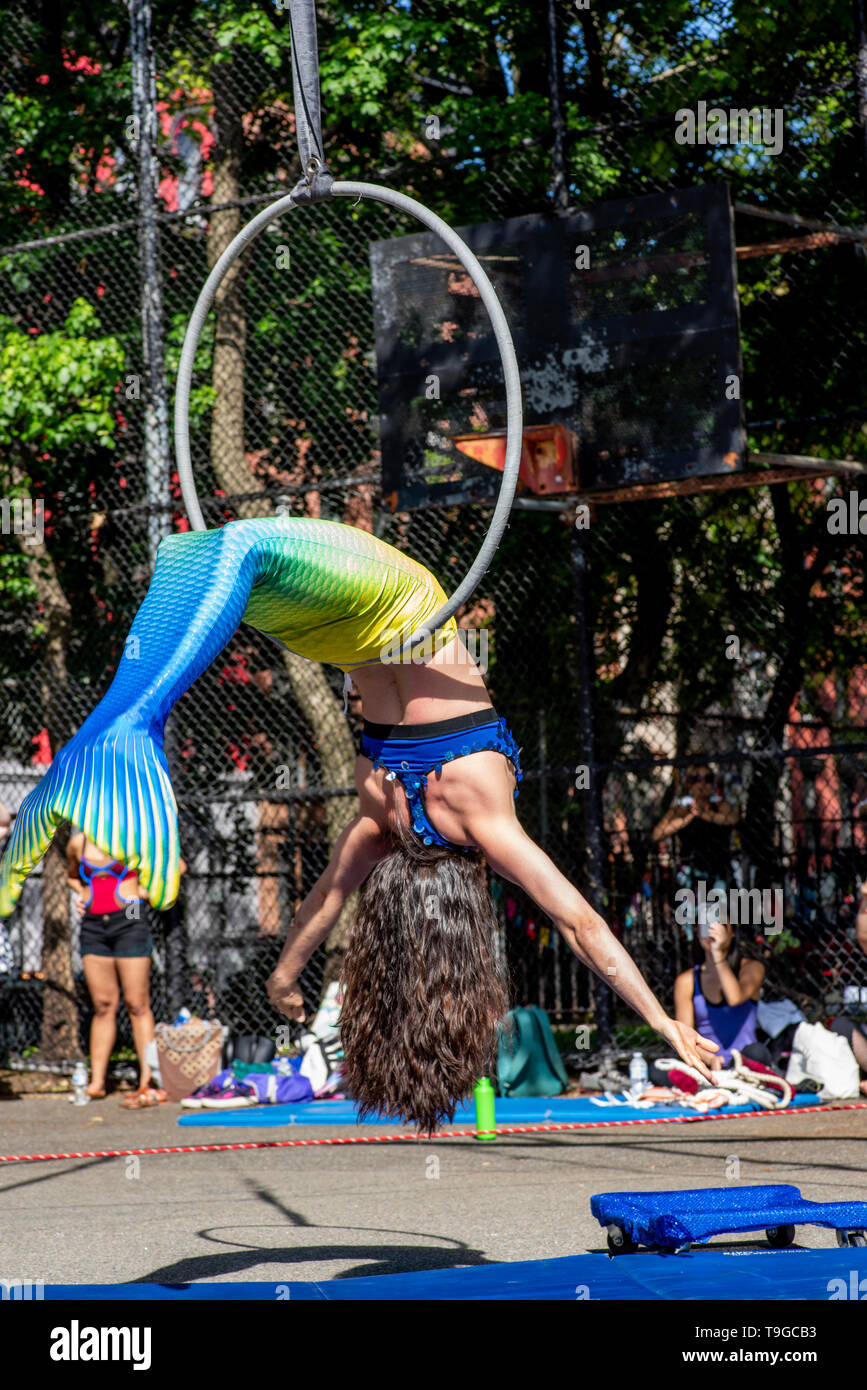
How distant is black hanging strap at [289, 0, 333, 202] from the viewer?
12.9 ft

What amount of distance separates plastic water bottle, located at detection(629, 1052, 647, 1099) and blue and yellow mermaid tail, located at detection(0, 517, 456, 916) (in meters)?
4.71

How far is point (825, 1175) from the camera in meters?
6.18

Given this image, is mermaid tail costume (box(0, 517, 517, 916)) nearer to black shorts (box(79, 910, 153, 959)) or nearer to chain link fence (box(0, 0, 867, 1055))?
black shorts (box(79, 910, 153, 959))

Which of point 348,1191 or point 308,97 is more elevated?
point 308,97

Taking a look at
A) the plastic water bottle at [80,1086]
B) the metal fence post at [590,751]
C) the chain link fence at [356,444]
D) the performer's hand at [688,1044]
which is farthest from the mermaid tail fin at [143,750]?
the plastic water bottle at [80,1086]

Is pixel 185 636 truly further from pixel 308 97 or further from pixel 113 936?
pixel 113 936

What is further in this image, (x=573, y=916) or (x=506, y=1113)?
(x=506, y=1113)

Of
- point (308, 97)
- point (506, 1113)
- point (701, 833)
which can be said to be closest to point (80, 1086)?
point (506, 1113)

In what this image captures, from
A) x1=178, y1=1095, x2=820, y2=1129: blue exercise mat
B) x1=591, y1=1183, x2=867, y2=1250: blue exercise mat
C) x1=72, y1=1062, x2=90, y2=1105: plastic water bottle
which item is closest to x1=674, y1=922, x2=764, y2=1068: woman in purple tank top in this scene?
x1=178, y1=1095, x2=820, y2=1129: blue exercise mat

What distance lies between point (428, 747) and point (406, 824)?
9.9 inches

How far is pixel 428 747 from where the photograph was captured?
438 cm
